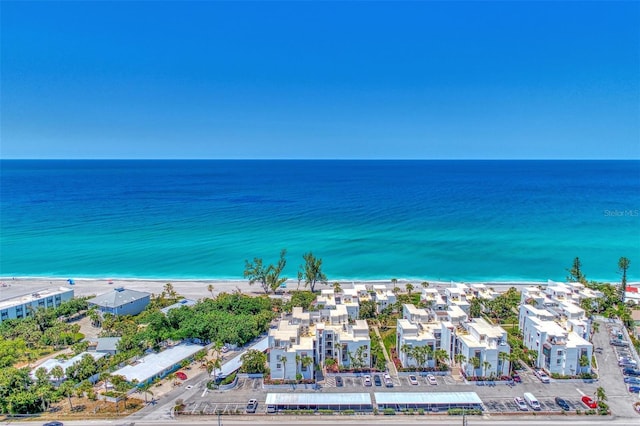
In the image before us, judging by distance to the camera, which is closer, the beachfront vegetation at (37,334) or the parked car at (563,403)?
the parked car at (563,403)

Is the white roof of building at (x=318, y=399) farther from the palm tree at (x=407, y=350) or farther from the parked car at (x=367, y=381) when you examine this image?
the palm tree at (x=407, y=350)

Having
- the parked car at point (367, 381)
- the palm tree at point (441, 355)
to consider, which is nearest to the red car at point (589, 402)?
the palm tree at point (441, 355)

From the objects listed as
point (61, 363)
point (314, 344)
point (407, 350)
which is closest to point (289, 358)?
point (314, 344)

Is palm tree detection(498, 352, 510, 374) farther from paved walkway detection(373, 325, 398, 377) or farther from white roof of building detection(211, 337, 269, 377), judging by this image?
white roof of building detection(211, 337, 269, 377)

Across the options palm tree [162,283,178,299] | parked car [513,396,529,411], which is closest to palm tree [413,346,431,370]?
parked car [513,396,529,411]

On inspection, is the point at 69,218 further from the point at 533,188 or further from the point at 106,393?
the point at 533,188
